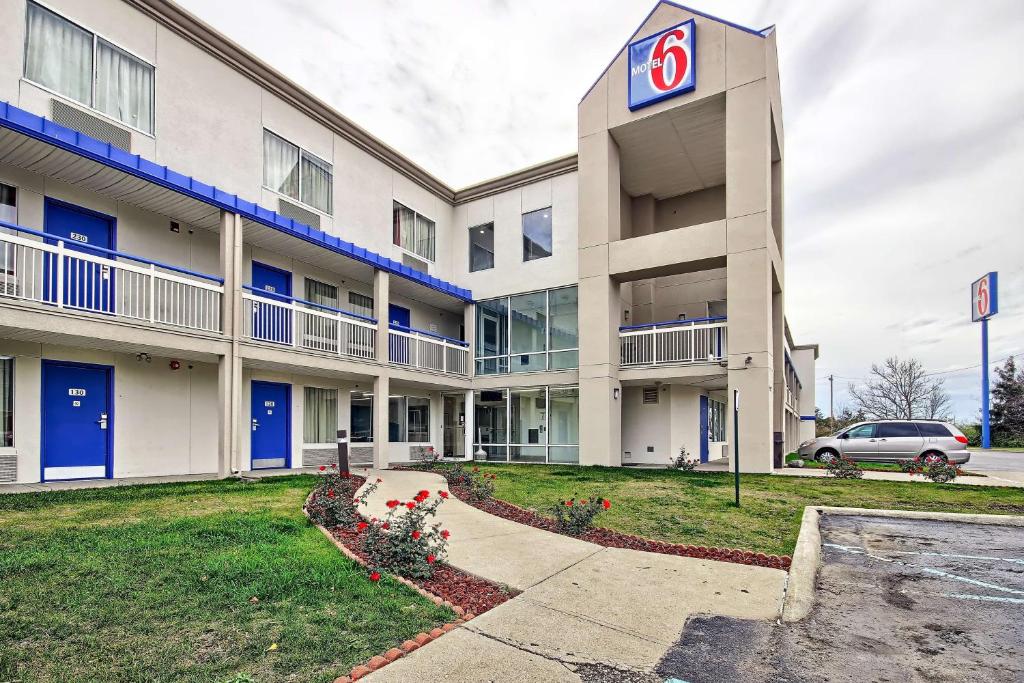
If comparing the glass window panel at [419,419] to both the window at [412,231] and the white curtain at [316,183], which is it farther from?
the white curtain at [316,183]

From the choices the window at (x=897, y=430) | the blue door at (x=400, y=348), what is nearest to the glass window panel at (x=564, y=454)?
the blue door at (x=400, y=348)

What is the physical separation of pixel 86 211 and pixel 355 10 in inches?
277

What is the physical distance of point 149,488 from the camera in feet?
30.2

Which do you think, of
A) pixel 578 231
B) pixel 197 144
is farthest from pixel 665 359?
pixel 197 144

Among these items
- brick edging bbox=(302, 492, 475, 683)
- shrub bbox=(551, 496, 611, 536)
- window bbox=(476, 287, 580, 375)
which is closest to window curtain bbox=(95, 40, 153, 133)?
brick edging bbox=(302, 492, 475, 683)

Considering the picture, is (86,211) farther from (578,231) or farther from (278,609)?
(578,231)

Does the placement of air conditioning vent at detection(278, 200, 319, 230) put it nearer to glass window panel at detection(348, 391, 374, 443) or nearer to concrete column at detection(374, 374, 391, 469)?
concrete column at detection(374, 374, 391, 469)

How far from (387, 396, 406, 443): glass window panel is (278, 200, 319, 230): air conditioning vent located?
6070 mm

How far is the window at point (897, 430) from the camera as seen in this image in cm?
1584

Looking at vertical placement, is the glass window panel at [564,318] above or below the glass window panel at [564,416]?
above

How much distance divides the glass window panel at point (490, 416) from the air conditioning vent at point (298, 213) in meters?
8.07

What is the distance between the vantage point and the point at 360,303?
16969 mm

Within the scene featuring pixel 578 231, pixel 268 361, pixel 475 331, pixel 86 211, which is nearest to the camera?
pixel 86 211

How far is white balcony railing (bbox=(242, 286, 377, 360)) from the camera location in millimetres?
12242
